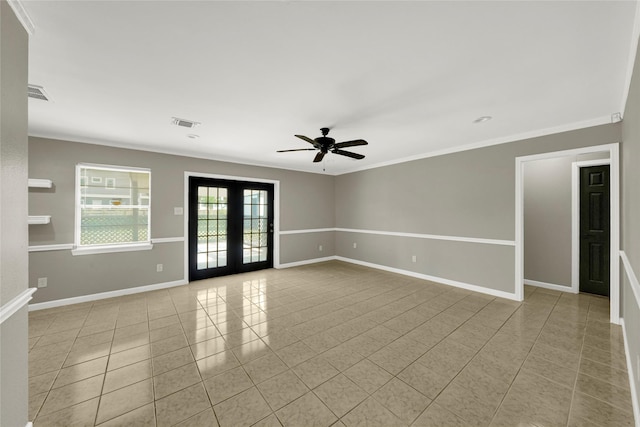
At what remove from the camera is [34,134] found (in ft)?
11.1

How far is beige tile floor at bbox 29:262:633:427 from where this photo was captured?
1.65m

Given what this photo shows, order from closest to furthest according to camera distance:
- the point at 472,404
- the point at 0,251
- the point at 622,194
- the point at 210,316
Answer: the point at 0,251, the point at 472,404, the point at 622,194, the point at 210,316

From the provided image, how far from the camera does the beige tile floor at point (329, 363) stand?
65.1 inches

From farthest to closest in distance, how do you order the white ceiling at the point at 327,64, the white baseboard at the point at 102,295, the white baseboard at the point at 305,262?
the white baseboard at the point at 305,262, the white baseboard at the point at 102,295, the white ceiling at the point at 327,64

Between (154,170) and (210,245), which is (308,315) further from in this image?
(154,170)

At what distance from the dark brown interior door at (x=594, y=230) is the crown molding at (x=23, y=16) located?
258 inches

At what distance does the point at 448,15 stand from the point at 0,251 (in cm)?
270

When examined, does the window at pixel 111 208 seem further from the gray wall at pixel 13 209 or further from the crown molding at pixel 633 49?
the crown molding at pixel 633 49

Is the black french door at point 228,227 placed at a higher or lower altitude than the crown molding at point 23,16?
lower

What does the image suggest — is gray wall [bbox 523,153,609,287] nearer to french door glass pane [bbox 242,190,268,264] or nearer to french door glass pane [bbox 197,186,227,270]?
french door glass pane [bbox 242,190,268,264]

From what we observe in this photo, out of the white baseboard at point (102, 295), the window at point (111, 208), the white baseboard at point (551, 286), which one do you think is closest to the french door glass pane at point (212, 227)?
the white baseboard at point (102, 295)

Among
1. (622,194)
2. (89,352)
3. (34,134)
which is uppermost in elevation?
(34,134)

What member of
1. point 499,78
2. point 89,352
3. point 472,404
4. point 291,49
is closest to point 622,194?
point 499,78

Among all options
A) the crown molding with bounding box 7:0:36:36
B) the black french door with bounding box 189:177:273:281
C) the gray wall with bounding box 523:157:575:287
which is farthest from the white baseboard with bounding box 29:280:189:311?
the gray wall with bounding box 523:157:575:287
